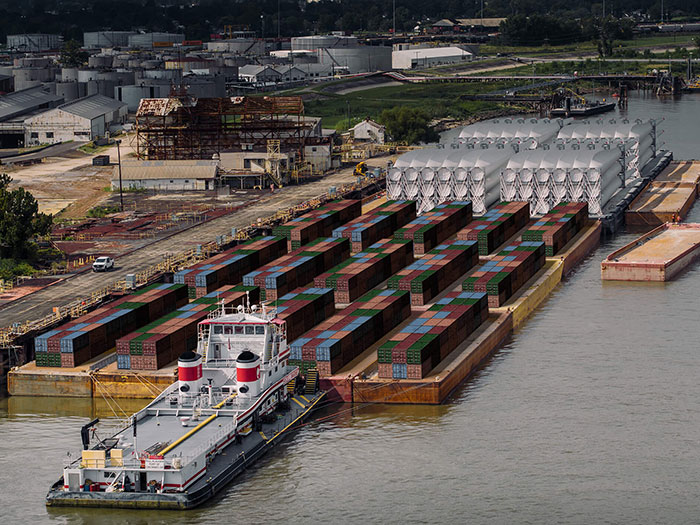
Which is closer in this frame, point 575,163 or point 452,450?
point 452,450

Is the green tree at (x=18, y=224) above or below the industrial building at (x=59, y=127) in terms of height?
below

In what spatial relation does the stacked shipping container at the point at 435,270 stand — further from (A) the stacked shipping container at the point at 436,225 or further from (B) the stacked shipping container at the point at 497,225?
(A) the stacked shipping container at the point at 436,225

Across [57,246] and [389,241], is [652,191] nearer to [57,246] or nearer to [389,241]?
[389,241]

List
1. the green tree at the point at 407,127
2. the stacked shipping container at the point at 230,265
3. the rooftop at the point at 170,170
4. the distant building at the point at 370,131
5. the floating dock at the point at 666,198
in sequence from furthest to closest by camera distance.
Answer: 1. the green tree at the point at 407,127
2. the distant building at the point at 370,131
3. the rooftop at the point at 170,170
4. the floating dock at the point at 666,198
5. the stacked shipping container at the point at 230,265

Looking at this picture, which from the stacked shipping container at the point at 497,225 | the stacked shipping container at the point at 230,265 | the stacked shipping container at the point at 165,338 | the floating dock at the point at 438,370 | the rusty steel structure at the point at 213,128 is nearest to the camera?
the floating dock at the point at 438,370

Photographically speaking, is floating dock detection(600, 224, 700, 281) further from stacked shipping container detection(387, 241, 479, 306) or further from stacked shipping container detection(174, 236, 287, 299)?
stacked shipping container detection(174, 236, 287, 299)

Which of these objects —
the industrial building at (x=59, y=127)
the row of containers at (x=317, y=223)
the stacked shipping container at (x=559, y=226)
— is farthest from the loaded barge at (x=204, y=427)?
the industrial building at (x=59, y=127)

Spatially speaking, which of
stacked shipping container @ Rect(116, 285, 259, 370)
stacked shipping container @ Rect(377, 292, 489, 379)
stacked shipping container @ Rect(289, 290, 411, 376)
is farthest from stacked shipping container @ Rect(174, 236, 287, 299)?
stacked shipping container @ Rect(377, 292, 489, 379)

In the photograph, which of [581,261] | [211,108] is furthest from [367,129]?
[581,261]
